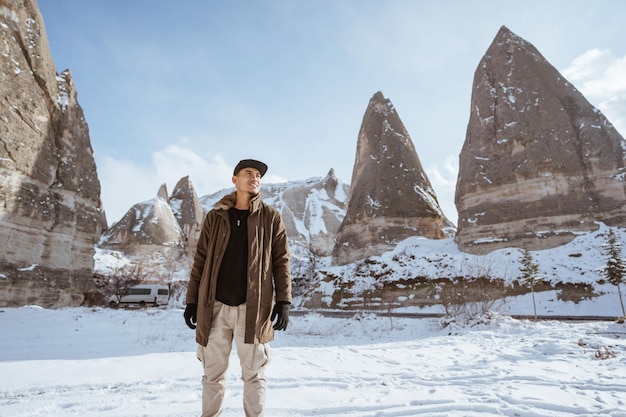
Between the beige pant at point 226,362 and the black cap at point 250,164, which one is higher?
the black cap at point 250,164

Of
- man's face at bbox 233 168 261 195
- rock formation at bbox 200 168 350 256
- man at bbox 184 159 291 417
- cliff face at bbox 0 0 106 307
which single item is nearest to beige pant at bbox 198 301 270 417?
man at bbox 184 159 291 417

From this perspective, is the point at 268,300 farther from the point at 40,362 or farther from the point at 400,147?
the point at 400,147

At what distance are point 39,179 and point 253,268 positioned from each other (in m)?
18.5

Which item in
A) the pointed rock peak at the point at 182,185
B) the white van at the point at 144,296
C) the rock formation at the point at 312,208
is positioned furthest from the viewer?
Result: the rock formation at the point at 312,208

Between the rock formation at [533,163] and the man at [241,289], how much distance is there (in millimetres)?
20696

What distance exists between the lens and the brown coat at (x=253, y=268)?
242 cm

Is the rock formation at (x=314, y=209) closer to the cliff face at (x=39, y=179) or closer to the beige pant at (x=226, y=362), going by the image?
the cliff face at (x=39, y=179)

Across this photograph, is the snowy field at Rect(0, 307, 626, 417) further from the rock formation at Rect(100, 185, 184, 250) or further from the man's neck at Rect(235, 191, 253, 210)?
the rock formation at Rect(100, 185, 184, 250)

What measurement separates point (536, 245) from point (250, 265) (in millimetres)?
21018

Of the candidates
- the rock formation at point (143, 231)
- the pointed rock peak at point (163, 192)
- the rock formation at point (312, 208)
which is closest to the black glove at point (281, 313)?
the rock formation at point (143, 231)

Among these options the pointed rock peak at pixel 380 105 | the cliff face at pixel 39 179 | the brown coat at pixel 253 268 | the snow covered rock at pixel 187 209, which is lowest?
the brown coat at pixel 253 268

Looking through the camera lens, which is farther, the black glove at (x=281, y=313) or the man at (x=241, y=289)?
the black glove at (x=281, y=313)

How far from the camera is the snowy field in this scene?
3.09 metres

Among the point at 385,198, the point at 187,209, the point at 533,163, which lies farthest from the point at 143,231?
the point at 533,163
